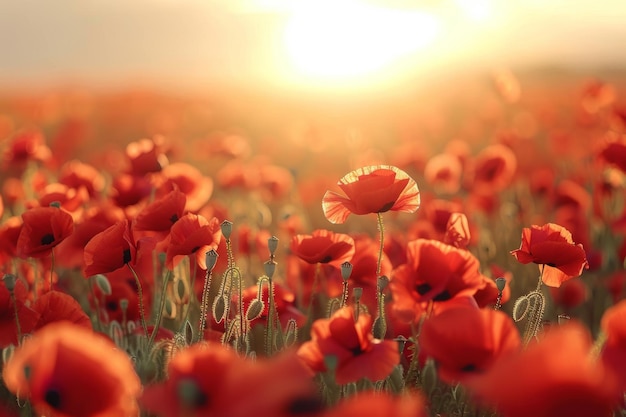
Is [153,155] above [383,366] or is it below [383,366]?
above

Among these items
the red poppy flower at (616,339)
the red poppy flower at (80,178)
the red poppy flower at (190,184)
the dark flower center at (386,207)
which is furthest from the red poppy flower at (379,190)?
the red poppy flower at (80,178)

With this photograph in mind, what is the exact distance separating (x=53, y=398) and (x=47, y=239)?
1412mm

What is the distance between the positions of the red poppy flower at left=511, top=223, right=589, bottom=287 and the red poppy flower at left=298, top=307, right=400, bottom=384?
64cm

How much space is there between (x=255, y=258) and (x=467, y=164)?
191cm

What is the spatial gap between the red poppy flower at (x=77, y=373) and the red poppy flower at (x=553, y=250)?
138cm

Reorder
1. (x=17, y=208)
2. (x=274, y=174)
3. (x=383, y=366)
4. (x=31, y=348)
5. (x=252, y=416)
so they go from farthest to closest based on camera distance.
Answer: (x=274, y=174) < (x=17, y=208) < (x=383, y=366) < (x=31, y=348) < (x=252, y=416)

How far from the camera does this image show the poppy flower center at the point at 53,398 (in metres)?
1.36

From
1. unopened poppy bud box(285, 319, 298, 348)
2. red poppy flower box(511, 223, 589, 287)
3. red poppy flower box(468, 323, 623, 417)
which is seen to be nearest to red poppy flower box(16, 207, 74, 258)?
unopened poppy bud box(285, 319, 298, 348)

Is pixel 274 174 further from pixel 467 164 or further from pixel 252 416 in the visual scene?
pixel 252 416

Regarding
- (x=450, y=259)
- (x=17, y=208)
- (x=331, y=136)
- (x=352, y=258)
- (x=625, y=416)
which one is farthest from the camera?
(x=331, y=136)

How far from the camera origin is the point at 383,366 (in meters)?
1.83

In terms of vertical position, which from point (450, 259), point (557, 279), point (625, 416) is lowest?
point (625, 416)

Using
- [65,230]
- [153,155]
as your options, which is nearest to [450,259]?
[65,230]

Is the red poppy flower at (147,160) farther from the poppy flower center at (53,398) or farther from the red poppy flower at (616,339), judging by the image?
the red poppy flower at (616,339)
